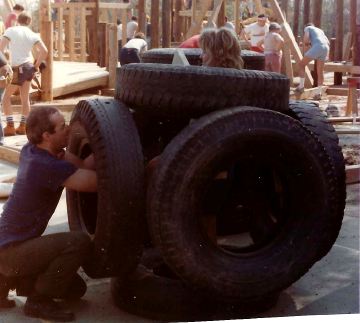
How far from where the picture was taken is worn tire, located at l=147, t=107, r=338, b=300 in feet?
10.2

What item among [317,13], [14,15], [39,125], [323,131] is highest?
[317,13]

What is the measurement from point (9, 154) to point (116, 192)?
450 cm

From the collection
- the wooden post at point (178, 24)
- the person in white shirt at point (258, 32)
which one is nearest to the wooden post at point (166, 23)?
the person in white shirt at point (258, 32)

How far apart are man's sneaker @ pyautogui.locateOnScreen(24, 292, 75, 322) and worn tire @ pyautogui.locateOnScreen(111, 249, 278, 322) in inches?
13.5

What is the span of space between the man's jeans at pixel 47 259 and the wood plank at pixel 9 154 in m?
4.02

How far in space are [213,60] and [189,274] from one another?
63.6 inches

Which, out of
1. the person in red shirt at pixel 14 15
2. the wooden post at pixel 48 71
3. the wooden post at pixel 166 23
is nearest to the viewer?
the person in red shirt at pixel 14 15

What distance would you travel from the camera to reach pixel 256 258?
3348 millimetres

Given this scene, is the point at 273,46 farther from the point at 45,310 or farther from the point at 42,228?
the point at 45,310

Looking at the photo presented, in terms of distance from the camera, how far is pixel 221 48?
4.18 m

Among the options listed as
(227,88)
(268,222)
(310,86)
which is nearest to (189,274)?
(227,88)

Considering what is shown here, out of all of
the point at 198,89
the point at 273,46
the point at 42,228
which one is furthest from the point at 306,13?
the point at 42,228

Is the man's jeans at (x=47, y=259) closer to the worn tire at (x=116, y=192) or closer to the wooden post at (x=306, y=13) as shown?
the worn tire at (x=116, y=192)

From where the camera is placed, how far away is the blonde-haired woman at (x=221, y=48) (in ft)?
13.7
